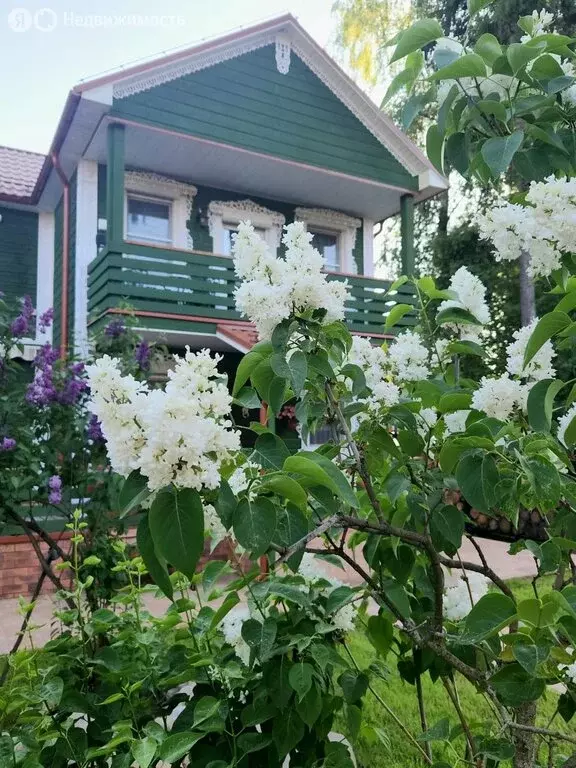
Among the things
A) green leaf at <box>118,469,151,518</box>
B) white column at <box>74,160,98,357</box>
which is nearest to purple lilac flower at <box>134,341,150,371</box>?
green leaf at <box>118,469,151,518</box>

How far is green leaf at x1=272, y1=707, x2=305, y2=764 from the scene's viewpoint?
1.18 meters

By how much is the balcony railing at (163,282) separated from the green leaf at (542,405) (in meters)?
5.62

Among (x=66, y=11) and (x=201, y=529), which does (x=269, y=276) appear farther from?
(x=66, y=11)

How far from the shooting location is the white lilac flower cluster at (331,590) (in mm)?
1420

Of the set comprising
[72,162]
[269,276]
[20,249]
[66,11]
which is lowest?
[269,276]

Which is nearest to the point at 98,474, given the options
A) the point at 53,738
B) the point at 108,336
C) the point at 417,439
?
the point at 108,336

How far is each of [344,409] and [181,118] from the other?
21.5 ft

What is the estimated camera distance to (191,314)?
23.0 ft

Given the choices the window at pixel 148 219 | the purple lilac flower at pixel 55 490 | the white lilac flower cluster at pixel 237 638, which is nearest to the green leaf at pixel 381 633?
the white lilac flower cluster at pixel 237 638

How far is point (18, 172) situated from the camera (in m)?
8.69

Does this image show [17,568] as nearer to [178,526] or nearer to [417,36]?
[178,526]

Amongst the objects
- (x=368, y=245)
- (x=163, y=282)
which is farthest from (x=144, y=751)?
(x=368, y=245)

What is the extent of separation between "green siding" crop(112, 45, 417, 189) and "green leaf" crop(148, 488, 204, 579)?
665cm

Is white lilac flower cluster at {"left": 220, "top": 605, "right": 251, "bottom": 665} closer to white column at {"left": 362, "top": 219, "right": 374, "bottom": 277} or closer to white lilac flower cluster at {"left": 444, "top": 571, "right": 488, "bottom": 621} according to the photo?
white lilac flower cluster at {"left": 444, "top": 571, "right": 488, "bottom": 621}
